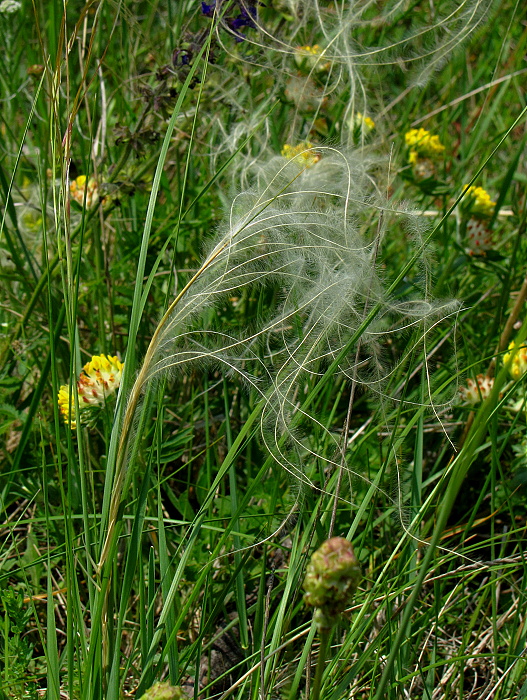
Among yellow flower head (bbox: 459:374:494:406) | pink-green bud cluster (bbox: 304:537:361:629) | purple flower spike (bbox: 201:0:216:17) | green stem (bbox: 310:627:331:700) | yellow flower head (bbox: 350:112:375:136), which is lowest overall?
yellow flower head (bbox: 459:374:494:406)

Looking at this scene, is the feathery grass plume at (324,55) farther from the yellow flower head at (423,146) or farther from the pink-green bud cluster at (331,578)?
the pink-green bud cluster at (331,578)

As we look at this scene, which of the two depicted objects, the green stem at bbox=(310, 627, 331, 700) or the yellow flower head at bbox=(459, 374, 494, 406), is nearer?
the green stem at bbox=(310, 627, 331, 700)

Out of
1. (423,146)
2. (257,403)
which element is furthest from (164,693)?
(423,146)

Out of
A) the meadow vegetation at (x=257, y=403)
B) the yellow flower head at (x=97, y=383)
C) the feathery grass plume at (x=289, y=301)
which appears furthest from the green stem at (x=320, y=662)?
the yellow flower head at (x=97, y=383)

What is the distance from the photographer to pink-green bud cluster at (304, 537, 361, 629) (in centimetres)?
66

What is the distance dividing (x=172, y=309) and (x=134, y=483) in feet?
1.44

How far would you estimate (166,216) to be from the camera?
2.08 m

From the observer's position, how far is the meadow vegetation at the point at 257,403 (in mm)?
1069

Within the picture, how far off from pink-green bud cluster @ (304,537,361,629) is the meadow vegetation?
1 centimetres

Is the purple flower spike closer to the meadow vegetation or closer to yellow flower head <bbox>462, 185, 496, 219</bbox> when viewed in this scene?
the meadow vegetation

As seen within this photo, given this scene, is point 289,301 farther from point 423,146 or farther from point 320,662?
point 423,146

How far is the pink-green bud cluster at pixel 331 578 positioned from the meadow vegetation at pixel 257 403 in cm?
1

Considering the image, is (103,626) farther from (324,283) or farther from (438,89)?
(438,89)

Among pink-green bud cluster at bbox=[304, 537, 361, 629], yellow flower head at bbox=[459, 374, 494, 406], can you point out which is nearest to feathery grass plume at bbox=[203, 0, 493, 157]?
yellow flower head at bbox=[459, 374, 494, 406]
